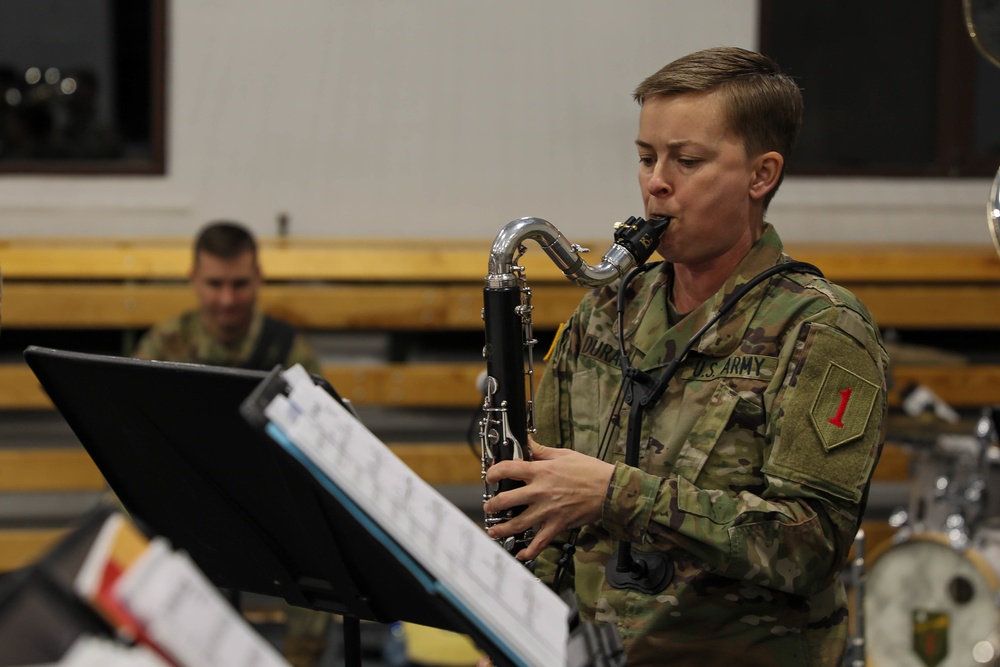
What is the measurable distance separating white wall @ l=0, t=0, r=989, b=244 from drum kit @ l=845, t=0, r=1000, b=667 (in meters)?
1.75

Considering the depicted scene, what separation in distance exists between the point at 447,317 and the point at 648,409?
2922mm

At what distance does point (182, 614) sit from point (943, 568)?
13.0 ft

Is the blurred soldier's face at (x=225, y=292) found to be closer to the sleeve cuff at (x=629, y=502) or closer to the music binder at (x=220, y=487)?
the music binder at (x=220, y=487)

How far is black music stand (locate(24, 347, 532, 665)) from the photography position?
4.76ft

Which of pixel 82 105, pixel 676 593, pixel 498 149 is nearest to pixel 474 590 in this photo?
pixel 676 593

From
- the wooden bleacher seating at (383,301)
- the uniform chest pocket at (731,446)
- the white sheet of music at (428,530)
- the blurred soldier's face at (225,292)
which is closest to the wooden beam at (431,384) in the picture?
the wooden bleacher seating at (383,301)

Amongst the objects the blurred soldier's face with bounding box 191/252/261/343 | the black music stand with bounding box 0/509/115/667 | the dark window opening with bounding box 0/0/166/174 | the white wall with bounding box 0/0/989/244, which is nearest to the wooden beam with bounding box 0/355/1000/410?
the blurred soldier's face with bounding box 191/252/261/343

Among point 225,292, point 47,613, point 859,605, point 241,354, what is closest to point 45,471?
point 241,354

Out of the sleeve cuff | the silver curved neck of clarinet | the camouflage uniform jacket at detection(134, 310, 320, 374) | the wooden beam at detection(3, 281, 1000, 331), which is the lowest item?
the camouflage uniform jacket at detection(134, 310, 320, 374)

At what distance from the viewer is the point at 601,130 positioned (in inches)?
200

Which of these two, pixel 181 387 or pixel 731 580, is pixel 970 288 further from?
pixel 181 387

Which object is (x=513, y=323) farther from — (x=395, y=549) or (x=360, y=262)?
(x=360, y=262)

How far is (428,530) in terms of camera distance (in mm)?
1160

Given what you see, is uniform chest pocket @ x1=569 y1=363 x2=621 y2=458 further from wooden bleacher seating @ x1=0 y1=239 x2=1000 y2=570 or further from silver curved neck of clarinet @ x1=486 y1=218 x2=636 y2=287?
wooden bleacher seating @ x1=0 y1=239 x2=1000 y2=570
